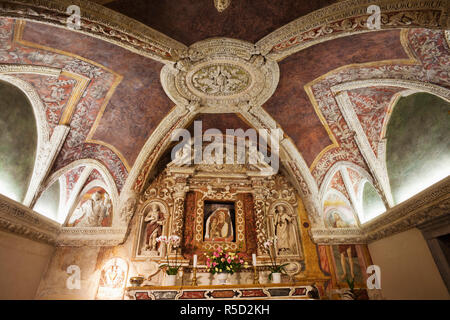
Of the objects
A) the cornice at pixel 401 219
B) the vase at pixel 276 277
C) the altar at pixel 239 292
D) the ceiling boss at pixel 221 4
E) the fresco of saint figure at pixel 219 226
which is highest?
the ceiling boss at pixel 221 4

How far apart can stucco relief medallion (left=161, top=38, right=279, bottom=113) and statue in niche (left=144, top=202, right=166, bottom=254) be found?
12.0 ft

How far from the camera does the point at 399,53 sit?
5004 mm

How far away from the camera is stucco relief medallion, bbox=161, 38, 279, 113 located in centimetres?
556

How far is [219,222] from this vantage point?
26.6 feet

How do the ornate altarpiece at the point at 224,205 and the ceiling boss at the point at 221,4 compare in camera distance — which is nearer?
the ceiling boss at the point at 221,4

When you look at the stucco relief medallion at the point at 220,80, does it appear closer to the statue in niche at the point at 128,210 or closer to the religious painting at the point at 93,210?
the statue in niche at the point at 128,210

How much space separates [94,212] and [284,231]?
627cm

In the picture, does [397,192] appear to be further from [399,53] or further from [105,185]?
[105,185]

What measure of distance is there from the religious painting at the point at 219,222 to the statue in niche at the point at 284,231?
148 centimetres

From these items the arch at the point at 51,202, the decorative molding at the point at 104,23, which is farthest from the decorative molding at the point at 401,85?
the arch at the point at 51,202

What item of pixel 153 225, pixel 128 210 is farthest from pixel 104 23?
pixel 153 225

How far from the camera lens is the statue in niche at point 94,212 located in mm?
7675

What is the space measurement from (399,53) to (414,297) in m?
5.54
